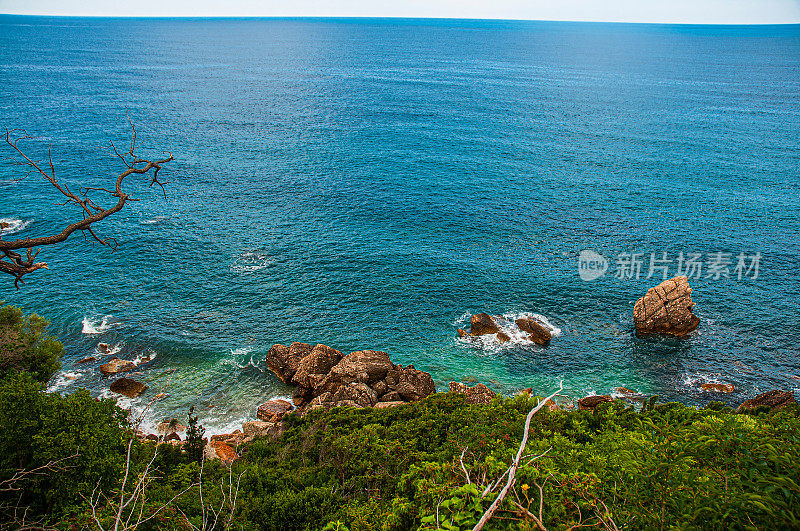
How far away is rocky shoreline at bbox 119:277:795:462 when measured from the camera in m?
39.1

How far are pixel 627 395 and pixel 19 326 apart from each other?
166ft

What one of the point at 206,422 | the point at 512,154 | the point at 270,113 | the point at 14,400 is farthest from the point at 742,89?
the point at 14,400

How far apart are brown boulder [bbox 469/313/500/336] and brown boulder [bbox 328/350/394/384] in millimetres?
10470

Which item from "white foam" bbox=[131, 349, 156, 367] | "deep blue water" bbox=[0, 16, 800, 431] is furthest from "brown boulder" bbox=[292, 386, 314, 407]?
"white foam" bbox=[131, 349, 156, 367]

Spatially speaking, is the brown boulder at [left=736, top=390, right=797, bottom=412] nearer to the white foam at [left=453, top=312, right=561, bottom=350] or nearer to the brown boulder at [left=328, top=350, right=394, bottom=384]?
the white foam at [left=453, top=312, right=561, bottom=350]

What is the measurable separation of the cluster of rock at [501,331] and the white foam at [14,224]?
5766 centimetres

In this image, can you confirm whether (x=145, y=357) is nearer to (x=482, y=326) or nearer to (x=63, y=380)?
(x=63, y=380)

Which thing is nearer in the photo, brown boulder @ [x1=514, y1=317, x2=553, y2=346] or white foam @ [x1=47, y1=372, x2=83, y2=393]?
white foam @ [x1=47, y1=372, x2=83, y2=393]

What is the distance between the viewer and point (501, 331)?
50.7 metres

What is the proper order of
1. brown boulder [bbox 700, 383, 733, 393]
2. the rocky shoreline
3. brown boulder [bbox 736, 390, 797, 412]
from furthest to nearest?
brown boulder [bbox 700, 383, 733, 393]
the rocky shoreline
brown boulder [bbox 736, 390, 797, 412]

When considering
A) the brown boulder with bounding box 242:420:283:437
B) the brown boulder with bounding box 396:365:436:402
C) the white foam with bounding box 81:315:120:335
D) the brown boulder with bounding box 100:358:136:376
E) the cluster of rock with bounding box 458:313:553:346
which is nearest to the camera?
the brown boulder with bounding box 242:420:283:437

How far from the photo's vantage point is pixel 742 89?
507 ft

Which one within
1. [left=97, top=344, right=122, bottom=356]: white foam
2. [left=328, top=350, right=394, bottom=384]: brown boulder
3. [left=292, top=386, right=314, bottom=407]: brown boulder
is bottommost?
[left=292, top=386, right=314, bottom=407]: brown boulder

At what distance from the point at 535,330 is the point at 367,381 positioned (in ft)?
59.3
